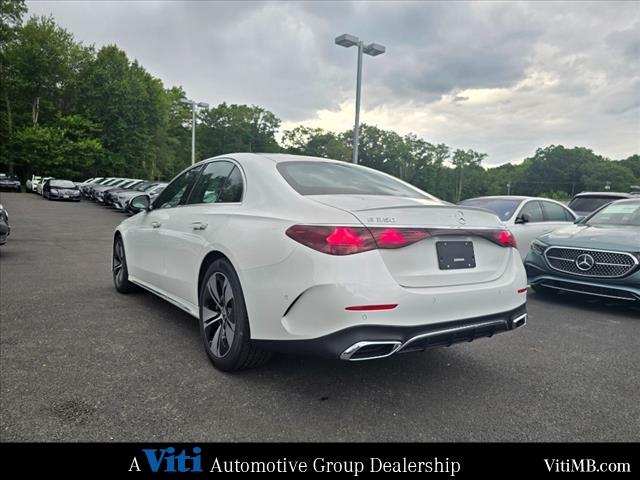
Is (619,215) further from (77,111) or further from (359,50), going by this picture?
(77,111)

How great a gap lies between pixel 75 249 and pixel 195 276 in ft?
23.2

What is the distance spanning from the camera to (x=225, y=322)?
123 inches

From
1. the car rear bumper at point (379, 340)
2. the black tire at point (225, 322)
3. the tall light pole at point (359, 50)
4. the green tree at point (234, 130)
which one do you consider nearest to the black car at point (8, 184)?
the tall light pole at point (359, 50)

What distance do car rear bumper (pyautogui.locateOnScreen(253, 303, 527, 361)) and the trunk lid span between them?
0.25 m

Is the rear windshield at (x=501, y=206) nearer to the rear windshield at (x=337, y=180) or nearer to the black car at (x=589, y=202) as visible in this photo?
the black car at (x=589, y=202)

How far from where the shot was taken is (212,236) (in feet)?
10.8

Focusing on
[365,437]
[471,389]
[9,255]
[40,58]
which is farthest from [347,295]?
[40,58]

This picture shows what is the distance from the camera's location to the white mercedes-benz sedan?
245cm

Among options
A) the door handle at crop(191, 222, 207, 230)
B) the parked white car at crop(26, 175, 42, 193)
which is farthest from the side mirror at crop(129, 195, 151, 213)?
the parked white car at crop(26, 175, 42, 193)

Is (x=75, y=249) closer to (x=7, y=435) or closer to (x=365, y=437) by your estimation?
(x=7, y=435)

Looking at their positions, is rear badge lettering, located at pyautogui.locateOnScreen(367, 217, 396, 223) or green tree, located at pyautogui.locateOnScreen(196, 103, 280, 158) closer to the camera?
rear badge lettering, located at pyautogui.locateOnScreen(367, 217, 396, 223)

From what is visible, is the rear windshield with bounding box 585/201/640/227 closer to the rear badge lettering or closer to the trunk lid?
the trunk lid
